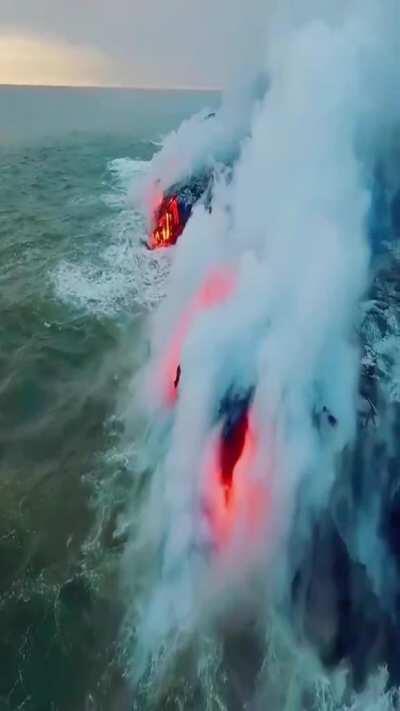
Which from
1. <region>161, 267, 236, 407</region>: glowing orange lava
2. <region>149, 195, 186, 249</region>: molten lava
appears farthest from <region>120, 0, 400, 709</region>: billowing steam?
<region>149, 195, 186, 249</region>: molten lava

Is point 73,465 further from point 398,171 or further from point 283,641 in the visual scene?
point 398,171

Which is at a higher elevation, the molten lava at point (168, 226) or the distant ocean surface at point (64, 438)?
the molten lava at point (168, 226)

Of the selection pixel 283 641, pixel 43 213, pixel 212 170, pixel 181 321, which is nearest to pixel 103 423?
pixel 181 321

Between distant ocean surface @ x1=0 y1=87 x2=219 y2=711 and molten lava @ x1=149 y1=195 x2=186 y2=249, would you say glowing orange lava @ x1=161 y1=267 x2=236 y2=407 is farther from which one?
molten lava @ x1=149 y1=195 x2=186 y2=249

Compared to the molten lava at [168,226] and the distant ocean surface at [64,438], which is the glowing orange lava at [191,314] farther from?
the molten lava at [168,226]

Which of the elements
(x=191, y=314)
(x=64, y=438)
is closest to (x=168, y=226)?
(x=191, y=314)

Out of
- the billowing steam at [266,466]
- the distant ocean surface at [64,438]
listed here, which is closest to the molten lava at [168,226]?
the distant ocean surface at [64,438]
